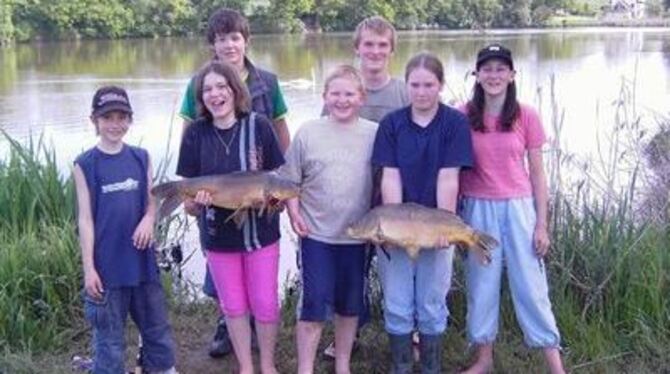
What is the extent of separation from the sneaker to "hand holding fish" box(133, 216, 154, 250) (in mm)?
790

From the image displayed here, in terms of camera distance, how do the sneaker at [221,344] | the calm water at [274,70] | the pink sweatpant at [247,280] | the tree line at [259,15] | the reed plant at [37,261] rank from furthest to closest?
the tree line at [259,15] < the calm water at [274,70] < the reed plant at [37,261] < the sneaker at [221,344] < the pink sweatpant at [247,280]

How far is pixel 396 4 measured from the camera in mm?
50000

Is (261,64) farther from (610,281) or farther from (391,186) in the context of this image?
(391,186)

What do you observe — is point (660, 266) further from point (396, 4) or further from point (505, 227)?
point (396, 4)

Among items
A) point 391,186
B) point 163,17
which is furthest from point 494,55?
point 163,17

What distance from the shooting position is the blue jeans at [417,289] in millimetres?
3605

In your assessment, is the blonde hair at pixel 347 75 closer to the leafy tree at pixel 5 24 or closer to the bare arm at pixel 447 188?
the bare arm at pixel 447 188

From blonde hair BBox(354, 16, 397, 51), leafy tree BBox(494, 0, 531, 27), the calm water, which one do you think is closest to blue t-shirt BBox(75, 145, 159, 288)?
blonde hair BBox(354, 16, 397, 51)

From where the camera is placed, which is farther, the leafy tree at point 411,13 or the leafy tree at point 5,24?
the leafy tree at point 411,13

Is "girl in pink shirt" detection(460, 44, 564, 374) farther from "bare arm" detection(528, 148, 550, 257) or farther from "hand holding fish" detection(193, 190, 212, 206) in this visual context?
"hand holding fish" detection(193, 190, 212, 206)

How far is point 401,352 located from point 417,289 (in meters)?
0.30

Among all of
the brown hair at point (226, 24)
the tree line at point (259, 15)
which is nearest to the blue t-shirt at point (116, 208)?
the brown hair at point (226, 24)

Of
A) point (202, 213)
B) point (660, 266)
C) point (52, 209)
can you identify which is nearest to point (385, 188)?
point (202, 213)

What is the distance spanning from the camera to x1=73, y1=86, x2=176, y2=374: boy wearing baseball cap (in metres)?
3.54
